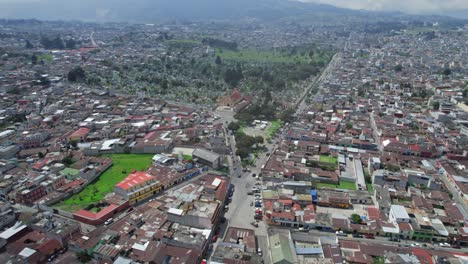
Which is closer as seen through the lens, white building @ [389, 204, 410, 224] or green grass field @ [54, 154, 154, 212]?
white building @ [389, 204, 410, 224]

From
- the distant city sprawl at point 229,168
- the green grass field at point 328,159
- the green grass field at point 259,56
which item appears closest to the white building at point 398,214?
the distant city sprawl at point 229,168

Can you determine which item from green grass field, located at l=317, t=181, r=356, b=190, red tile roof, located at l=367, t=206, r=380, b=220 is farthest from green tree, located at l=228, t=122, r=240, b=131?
red tile roof, located at l=367, t=206, r=380, b=220

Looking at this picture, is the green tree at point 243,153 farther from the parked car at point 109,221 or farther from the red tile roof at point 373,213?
the parked car at point 109,221

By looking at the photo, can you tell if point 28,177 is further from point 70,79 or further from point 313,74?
point 313,74

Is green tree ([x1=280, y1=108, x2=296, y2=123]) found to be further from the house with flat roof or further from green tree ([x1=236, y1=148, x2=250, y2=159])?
the house with flat roof

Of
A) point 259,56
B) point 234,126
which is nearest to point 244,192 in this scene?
point 234,126

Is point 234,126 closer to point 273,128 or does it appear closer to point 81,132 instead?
point 273,128

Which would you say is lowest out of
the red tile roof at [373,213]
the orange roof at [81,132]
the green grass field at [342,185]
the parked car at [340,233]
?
the parked car at [340,233]

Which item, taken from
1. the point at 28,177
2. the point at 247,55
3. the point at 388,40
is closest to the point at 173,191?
the point at 28,177
